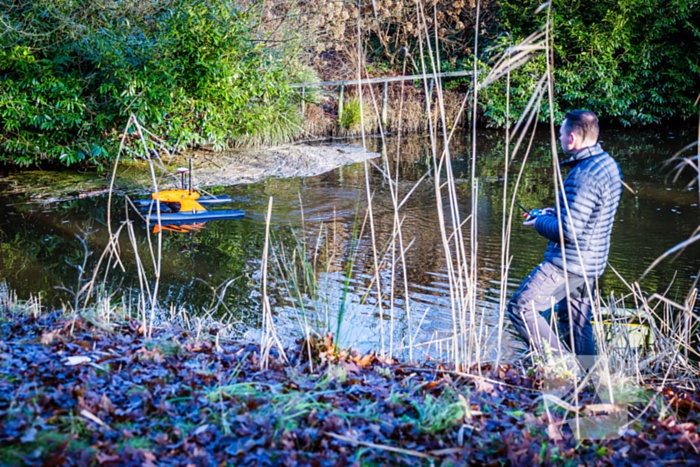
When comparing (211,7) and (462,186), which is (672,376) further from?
(211,7)

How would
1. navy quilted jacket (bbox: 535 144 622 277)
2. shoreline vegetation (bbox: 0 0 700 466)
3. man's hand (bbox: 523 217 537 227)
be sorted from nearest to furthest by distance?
shoreline vegetation (bbox: 0 0 700 466), navy quilted jacket (bbox: 535 144 622 277), man's hand (bbox: 523 217 537 227)

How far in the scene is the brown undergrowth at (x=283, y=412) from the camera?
6.50 ft

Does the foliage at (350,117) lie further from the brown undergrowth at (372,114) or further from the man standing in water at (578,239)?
the man standing in water at (578,239)

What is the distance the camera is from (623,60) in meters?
14.3

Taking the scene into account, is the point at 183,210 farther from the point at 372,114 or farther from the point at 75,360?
the point at 372,114

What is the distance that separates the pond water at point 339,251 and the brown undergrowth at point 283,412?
1.39 ft

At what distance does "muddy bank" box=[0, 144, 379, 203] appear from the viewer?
845 cm

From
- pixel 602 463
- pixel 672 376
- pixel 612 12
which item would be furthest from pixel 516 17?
pixel 602 463

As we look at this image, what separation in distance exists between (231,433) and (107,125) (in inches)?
301

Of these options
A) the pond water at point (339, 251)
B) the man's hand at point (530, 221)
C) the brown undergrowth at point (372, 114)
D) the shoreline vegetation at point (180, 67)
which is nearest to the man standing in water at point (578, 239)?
the man's hand at point (530, 221)

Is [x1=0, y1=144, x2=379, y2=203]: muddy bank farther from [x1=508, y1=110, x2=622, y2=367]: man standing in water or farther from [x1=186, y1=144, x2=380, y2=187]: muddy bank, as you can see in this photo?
[x1=508, y1=110, x2=622, y2=367]: man standing in water

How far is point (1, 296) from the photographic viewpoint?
4.08 meters

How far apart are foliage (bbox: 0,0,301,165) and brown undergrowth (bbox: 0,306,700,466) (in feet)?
19.8

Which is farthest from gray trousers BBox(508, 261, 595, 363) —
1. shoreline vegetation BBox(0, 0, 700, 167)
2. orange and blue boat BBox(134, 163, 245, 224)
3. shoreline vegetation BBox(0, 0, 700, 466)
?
orange and blue boat BBox(134, 163, 245, 224)
